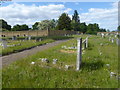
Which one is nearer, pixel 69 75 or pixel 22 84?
pixel 22 84

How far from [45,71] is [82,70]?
1.66m

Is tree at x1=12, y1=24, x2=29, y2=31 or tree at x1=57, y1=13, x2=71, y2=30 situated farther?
tree at x1=12, y1=24, x2=29, y2=31

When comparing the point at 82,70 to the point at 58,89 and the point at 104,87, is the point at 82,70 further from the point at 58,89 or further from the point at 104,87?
the point at 58,89

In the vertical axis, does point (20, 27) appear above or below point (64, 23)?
below

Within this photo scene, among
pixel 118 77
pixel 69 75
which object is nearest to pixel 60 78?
pixel 69 75

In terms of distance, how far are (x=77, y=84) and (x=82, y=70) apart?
1595 mm

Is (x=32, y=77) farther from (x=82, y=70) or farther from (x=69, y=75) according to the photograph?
(x=82, y=70)

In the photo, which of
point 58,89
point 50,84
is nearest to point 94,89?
point 58,89

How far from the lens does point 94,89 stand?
4.27m

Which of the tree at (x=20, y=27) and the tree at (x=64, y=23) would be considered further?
the tree at (x=20, y=27)

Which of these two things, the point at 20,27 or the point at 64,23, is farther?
the point at 20,27

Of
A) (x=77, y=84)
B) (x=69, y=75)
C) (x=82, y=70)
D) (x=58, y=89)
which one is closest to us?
(x=58, y=89)

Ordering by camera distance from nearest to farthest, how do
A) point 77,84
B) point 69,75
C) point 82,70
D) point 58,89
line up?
1. point 58,89
2. point 77,84
3. point 69,75
4. point 82,70

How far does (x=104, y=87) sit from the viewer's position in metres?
4.42
